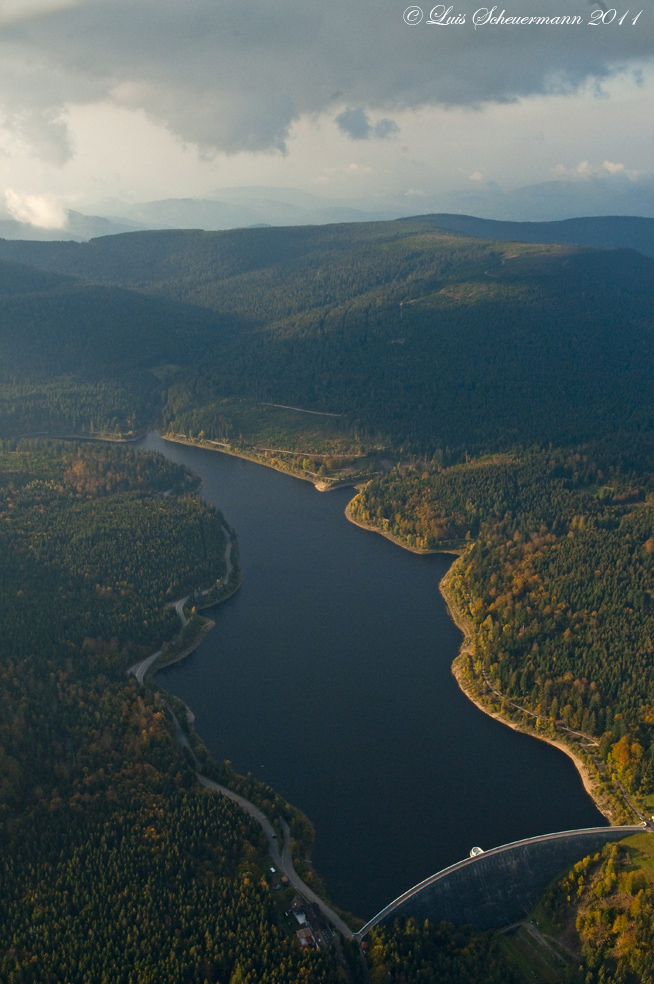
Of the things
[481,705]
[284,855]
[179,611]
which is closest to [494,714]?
[481,705]

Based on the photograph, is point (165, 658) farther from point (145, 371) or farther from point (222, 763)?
point (145, 371)

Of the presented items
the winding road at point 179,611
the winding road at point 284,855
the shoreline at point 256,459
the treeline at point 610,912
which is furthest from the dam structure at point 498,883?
the shoreline at point 256,459

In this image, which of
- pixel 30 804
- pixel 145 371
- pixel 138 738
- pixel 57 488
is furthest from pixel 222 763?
pixel 145 371

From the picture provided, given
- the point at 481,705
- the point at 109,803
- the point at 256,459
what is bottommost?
the point at 109,803

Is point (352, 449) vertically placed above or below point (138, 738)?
above

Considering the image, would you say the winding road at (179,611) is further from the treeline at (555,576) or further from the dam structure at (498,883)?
the dam structure at (498,883)

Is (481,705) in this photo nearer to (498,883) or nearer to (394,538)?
(498,883)
